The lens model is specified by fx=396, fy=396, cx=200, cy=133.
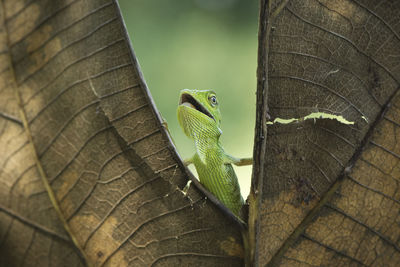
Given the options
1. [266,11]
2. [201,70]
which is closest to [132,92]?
[266,11]

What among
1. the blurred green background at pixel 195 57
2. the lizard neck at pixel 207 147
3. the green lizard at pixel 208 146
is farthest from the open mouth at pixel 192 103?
the blurred green background at pixel 195 57

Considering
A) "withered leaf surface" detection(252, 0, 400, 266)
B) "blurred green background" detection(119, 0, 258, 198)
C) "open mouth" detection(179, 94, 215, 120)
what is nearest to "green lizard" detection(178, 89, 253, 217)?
"open mouth" detection(179, 94, 215, 120)

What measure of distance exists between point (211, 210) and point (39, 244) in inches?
12.6

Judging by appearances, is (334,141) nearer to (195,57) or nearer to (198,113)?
(198,113)

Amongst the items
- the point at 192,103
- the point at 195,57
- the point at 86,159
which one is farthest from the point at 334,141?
the point at 195,57

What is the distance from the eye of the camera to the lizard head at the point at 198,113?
1937 millimetres

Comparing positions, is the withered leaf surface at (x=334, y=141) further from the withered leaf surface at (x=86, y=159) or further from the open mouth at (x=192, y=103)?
the open mouth at (x=192, y=103)

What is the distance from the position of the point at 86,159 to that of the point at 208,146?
4.09 feet

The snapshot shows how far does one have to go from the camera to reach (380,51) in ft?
2.79

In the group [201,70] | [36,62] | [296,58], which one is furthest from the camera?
[201,70]

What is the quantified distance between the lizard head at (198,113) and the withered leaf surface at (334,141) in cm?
111

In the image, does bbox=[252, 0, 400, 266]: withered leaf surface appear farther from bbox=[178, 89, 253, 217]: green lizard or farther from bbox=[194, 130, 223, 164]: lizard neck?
bbox=[194, 130, 223, 164]: lizard neck

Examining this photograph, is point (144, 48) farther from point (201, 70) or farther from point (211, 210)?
point (211, 210)

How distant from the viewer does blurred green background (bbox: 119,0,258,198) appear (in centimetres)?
417
